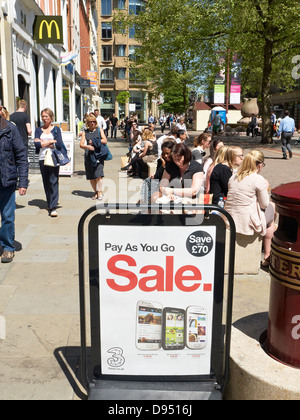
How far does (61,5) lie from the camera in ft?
81.1

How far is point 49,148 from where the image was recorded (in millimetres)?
8492

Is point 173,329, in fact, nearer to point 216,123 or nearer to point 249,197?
point 249,197

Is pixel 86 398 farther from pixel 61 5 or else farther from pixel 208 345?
pixel 61 5

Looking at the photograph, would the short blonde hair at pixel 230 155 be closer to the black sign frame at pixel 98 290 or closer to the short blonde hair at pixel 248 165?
the short blonde hair at pixel 248 165

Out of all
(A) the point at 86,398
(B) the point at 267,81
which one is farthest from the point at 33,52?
(A) the point at 86,398

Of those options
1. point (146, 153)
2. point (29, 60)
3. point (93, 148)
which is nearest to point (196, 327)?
point (93, 148)

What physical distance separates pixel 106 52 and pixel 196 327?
7938cm

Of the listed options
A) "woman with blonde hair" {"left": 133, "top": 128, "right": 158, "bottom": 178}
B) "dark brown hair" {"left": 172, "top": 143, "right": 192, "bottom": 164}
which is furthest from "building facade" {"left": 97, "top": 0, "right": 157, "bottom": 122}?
"dark brown hair" {"left": 172, "top": 143, "right": 192, "bottom": 164}

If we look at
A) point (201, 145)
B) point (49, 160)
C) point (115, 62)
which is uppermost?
point (115, 62)

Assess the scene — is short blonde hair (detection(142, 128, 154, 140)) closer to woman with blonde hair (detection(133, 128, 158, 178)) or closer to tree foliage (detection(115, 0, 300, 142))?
woman with blonde hair (detection(133, 128, 158, 178))

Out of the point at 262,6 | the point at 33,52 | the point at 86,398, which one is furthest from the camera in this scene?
the point at 262,6

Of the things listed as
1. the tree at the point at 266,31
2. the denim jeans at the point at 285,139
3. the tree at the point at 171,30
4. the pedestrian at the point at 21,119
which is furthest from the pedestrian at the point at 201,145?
the tree at the point at 171,30

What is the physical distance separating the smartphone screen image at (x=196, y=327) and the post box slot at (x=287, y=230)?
656 millimetres
